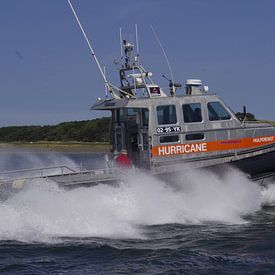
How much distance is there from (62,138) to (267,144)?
59570mm

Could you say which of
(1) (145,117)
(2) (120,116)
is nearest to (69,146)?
(2) (120,116)

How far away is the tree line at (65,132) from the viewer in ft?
239

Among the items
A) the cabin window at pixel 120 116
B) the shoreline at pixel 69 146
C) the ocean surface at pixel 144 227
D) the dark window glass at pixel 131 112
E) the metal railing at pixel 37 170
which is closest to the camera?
the ocean surface at pixel 144 227

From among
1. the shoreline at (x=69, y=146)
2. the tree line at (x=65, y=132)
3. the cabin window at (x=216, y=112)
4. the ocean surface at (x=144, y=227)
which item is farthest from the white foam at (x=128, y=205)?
the tree line at (x=65, y=132)

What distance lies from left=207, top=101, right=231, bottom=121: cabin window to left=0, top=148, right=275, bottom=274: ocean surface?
1503mm

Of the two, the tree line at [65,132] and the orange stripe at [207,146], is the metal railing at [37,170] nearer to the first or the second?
the orange stripe at [207,146]

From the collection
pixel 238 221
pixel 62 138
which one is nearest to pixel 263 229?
pixel 238 221

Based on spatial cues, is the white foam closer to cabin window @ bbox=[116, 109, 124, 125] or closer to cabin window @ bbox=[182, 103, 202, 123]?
cabin window @ bbox=[182, 103, 202, 123]

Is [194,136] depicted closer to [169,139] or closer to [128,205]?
[169,139]

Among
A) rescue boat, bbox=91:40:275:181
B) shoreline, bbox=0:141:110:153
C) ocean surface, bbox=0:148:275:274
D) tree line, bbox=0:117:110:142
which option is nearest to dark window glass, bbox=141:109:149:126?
rescue boat, bbox=91:40:275:181

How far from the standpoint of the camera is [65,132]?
251 ft

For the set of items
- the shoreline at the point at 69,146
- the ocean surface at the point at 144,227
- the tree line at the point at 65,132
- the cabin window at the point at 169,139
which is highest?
the tree line at the point at 65,132

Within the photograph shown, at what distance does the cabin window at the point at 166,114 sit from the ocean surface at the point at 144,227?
1411mm

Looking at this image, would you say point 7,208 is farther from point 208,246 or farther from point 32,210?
point 208,246
